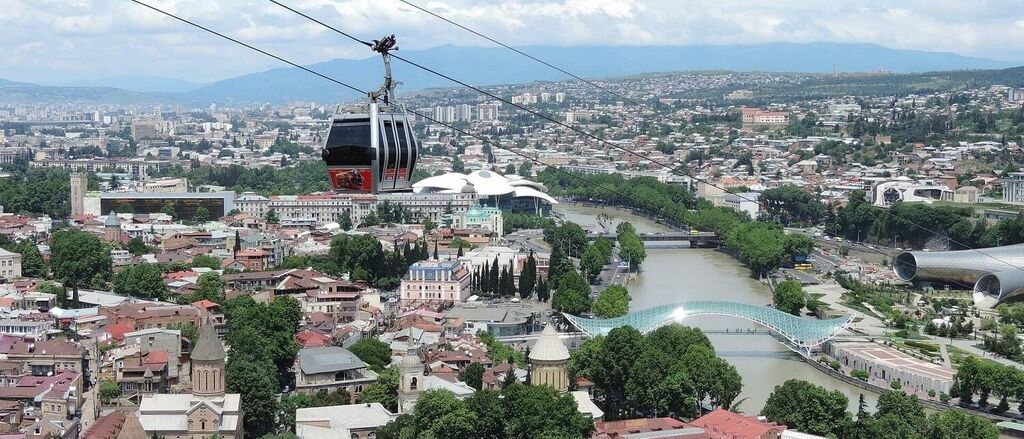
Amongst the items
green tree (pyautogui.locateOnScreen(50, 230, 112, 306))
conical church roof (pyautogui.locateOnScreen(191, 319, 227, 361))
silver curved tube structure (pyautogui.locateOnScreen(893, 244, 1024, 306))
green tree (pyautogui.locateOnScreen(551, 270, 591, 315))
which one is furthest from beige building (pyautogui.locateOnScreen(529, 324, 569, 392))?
silver curved tube structure (pyautogui.locateOnScreen(893, 244, 1024, 306))

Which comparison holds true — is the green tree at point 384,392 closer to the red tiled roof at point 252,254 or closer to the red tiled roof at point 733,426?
the red tiled roof at point 733,426

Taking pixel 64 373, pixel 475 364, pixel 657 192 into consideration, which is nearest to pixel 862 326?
pixel 475 364

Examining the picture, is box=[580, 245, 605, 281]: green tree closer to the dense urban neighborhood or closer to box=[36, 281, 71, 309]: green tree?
the dense urban neighborhood

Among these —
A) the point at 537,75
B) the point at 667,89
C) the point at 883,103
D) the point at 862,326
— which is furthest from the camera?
the point at 537,75

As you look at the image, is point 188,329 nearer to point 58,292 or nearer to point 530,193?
point 58,292

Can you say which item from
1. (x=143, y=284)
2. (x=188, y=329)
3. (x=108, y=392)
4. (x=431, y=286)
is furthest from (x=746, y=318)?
(x=108, y=392)

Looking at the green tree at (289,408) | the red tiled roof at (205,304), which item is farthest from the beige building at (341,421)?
the red tiled roof at (205,304)

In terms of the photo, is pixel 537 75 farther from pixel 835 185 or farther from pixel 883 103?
pixel 835 185
